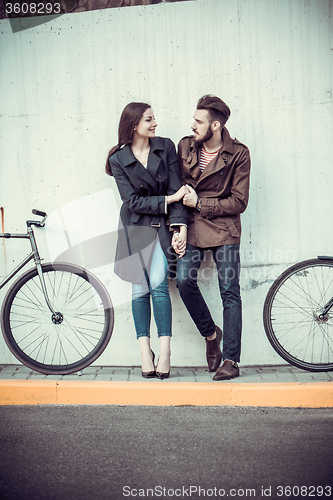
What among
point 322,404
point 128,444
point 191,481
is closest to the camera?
A: point 191,481

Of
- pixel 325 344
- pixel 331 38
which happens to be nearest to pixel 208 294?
pixel 325 344

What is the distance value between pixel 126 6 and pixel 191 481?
379cm

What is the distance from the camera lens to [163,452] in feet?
9.18

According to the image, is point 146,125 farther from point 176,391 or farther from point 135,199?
point 176,391

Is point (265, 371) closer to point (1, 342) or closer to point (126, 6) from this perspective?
point (1, 342)

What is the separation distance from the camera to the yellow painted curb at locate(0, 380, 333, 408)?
3498 mm

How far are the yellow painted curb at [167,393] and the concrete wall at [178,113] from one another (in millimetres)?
792

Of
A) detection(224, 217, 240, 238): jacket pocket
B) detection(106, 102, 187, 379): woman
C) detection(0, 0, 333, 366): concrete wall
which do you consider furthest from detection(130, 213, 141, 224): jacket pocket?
detection(224, 217, 240, 238): jacket pocket

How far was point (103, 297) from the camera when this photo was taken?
387 cm

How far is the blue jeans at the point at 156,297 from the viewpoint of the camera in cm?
389

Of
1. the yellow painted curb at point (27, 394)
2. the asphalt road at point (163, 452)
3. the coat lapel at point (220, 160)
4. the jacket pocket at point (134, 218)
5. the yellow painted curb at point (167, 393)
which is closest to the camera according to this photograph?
the asphalt road at point (163, 452)

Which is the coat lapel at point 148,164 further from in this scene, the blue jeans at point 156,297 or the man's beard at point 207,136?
the blue jeans at point 156,297

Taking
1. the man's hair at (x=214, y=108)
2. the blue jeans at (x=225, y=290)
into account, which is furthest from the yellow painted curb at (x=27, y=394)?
the man's hair at (x=214, y=108)

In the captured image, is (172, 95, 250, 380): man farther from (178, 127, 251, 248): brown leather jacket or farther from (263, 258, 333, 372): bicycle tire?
(263, 258, 333, 372): bicycle tire
